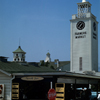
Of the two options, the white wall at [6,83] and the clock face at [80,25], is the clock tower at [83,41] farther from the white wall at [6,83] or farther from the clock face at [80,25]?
the white wall at [6,83]

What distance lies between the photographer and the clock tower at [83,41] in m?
66.4

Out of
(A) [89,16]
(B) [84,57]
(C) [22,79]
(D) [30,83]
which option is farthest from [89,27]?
(C) [22,79]

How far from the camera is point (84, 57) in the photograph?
66.8 metres

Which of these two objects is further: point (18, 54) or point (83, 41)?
point (18, 54)

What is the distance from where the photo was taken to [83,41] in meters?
66.9

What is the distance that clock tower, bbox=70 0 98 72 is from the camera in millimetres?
66375

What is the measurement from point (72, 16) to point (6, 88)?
4817 centimetres

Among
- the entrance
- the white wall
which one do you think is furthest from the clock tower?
the white wall

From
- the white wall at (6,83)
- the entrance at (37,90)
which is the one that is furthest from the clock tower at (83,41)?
the white wall at (6,83)

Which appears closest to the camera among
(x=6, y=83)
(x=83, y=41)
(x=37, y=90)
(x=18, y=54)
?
(x=6, y=83)

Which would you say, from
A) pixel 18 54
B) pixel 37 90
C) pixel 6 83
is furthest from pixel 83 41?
pixel 6 83

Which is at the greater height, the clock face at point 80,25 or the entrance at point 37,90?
the clock face at point 80,25

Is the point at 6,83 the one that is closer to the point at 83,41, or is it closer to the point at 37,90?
the point at 37,90

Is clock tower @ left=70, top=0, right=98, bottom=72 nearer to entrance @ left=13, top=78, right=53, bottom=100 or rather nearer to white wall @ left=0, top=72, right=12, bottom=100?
entrance @ left=13, top=78, right=53, bottom=100
